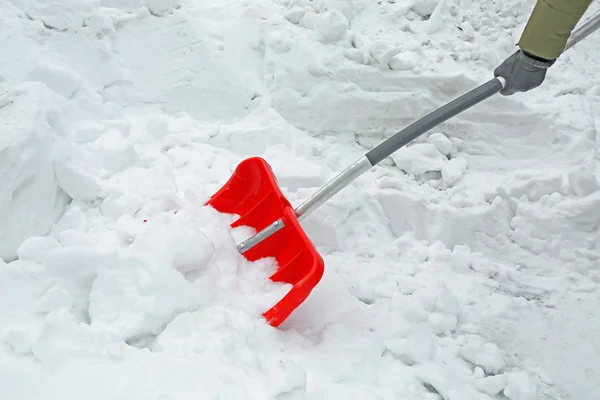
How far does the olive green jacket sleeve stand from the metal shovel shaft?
0.16 metres

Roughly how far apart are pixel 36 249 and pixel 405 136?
3.76ft

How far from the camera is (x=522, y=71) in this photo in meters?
1.63

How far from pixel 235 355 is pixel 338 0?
6.73ft

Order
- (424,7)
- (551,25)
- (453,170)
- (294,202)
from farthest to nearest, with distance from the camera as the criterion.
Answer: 1. (424,7)
2. (453,170)
3. (294,202)
4. (551,25)

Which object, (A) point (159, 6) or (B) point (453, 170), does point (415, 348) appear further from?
(A) point (159, 6)

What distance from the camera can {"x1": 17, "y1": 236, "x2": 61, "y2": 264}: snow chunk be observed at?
1.35 metres

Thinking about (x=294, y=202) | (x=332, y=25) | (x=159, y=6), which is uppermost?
(x=332, y=25)

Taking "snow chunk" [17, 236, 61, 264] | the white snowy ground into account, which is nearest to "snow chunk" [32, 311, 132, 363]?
the white snowy ground

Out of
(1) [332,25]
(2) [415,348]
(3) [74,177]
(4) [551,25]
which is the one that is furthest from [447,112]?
(3) [74,177]

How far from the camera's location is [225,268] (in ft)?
5.30

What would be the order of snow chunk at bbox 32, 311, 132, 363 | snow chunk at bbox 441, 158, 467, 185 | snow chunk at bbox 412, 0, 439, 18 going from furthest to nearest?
1. snow chunk at bbox 412, 0, 439, 18
2. snow chunk at bbox 441, 158, 467, 185
3. snow chunk at bbox 32, 311, 132, 363

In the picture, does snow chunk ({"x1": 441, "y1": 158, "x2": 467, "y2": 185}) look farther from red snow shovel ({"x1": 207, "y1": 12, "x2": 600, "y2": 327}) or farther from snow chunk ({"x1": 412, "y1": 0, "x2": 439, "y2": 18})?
snow chunk ({"x1": 412, "y1": 0, "x2": 439, "y2": 18})

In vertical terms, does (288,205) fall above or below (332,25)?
below

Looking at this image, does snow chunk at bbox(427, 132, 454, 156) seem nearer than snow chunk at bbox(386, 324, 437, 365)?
No
